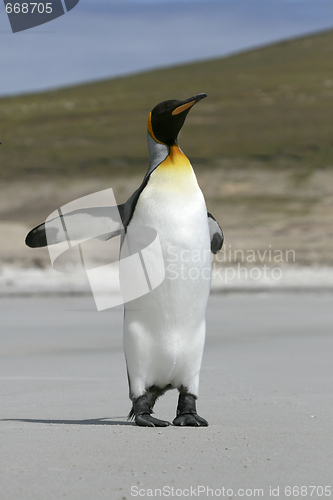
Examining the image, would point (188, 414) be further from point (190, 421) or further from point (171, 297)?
point (171, 297)

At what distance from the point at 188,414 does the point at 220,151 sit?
116 ft

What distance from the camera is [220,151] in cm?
3916

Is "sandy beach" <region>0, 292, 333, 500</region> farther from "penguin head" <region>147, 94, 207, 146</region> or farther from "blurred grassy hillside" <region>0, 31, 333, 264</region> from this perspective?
"blurred grassy hillside" <region>0, 31, 333, 264</region>

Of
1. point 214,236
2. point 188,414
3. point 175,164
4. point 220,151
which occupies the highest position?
point 175,164

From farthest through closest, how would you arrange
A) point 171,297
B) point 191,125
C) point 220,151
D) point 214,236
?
point 191,125, point 220,151, point 214,236, point 171,297

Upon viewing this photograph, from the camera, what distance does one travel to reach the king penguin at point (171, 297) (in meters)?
4.32

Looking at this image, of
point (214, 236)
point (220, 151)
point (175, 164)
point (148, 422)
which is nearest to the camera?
point (148, 422)

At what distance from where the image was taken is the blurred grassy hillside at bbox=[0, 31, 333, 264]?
29.4 m

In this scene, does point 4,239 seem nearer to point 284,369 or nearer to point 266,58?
point 284,369

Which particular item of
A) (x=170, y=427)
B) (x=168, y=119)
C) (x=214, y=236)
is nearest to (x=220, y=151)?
(x=214, y=236)

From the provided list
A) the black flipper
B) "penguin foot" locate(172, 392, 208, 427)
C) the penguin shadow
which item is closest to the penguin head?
the black flipper

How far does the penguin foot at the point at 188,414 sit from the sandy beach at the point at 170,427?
0.27 ft

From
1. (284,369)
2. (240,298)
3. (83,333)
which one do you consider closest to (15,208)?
(240,298)

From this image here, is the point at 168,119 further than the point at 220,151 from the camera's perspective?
No
